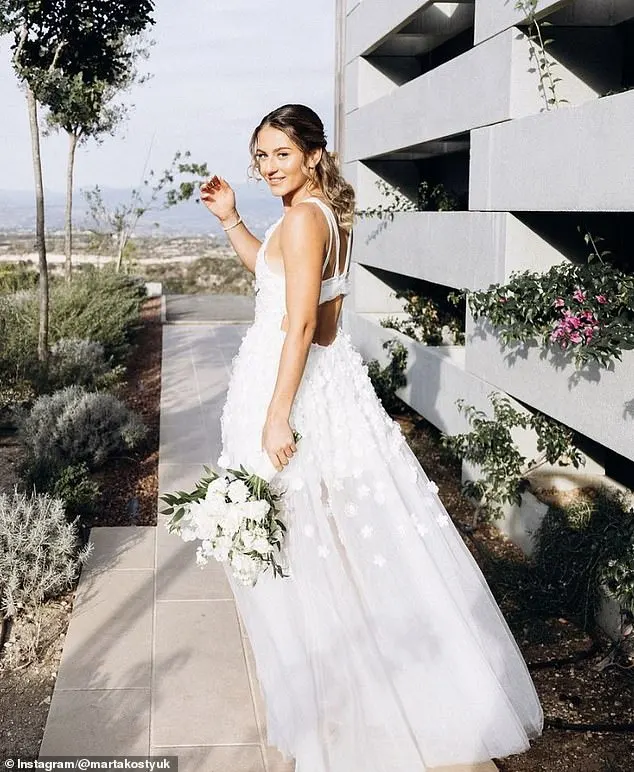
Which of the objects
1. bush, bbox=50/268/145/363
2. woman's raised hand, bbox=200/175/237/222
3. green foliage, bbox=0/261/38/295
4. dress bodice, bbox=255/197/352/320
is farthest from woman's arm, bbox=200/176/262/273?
green foliage, bbox=0/261/38/295

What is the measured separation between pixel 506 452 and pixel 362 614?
8.85 ft

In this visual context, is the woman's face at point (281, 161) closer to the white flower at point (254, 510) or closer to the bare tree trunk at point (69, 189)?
the white flower at point (254, 510)

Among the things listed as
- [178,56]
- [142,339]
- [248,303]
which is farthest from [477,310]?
[248,303]

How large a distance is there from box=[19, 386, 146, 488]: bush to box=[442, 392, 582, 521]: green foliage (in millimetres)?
2731

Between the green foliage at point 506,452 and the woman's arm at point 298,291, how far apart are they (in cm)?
282

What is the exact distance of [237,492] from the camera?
252cm

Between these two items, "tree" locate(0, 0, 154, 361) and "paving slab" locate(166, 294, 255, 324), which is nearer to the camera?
"tree" locate(0, 0, 154, 361)

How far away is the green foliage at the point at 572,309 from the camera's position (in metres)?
3.88

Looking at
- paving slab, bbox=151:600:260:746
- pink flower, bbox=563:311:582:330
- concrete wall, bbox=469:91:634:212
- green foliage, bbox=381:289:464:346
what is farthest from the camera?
→ green foliage, bbox=381:289:464:346

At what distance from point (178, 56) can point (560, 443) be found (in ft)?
43.4

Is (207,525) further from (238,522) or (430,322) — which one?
(430,322)

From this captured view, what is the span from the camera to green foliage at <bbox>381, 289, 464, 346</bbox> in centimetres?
809

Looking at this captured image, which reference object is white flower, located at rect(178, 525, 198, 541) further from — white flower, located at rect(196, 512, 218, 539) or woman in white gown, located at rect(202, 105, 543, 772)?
woman in white gown, located at rect(202, 105, 543, 772)

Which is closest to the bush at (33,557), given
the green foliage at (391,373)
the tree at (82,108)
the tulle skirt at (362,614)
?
the tulle skirt at (362,614)
